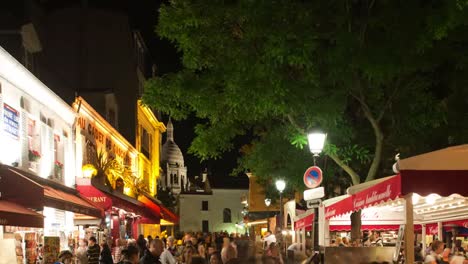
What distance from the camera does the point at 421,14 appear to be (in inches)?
620

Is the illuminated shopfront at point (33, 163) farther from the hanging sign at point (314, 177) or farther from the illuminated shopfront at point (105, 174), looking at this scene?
the hanging sign at point (314, 177)

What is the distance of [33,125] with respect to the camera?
Answer: 61.7ft

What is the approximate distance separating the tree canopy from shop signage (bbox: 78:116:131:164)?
20.5 ft

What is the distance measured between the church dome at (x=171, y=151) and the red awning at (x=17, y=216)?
345ft

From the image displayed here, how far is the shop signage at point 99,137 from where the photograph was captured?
2585 cm

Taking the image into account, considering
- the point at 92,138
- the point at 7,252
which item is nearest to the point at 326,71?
the point at 7,252

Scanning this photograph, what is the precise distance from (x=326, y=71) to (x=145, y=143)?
3628cm

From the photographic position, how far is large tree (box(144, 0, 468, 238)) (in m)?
15.9

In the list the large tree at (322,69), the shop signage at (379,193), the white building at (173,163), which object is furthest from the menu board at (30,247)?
the white building at (173,163)

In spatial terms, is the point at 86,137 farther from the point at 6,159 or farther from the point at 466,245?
the point at 466,245

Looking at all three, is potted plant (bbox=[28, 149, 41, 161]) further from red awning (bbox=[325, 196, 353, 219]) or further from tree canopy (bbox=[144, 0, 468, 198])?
red awning (bbox=[325, 196, 353, 219])

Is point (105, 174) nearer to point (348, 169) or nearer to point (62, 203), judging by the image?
point (62, 203)

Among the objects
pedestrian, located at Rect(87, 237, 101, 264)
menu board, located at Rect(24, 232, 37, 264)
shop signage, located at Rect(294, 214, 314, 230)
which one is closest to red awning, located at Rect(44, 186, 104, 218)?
pedestrian, located at Rect(87, 237, 101, 264)

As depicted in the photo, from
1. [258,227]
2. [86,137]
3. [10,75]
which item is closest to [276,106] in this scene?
[10,75]
